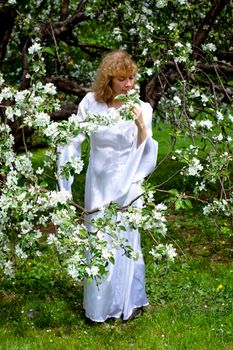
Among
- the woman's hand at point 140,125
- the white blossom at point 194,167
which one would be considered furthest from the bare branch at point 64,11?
the white blossom at point 194,167

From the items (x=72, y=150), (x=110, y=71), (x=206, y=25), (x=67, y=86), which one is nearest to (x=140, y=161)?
(x=72, y=150)

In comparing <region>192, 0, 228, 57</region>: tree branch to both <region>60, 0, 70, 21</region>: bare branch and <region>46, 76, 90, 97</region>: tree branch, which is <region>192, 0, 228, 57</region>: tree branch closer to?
<region>46, 76, 90, 97</region>: tree branch

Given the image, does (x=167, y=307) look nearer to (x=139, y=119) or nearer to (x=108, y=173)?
(x=108, y=173)

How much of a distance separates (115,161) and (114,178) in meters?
0.11

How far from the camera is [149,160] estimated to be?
4.67 metres

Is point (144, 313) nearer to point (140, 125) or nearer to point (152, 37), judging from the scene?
point (140, 125)

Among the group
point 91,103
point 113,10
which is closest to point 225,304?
point 91,103

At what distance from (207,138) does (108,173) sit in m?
0.84

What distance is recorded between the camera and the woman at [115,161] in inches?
177

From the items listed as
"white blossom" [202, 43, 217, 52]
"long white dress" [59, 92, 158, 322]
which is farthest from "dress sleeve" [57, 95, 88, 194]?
"white blossom" [202, 43, 217, 52]

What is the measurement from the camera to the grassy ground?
4379 mm

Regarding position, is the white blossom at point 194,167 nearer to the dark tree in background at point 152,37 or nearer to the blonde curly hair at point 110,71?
the blonde curly hair at point 110,71

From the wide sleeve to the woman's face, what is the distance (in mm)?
156

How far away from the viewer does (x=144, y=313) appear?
486cm
